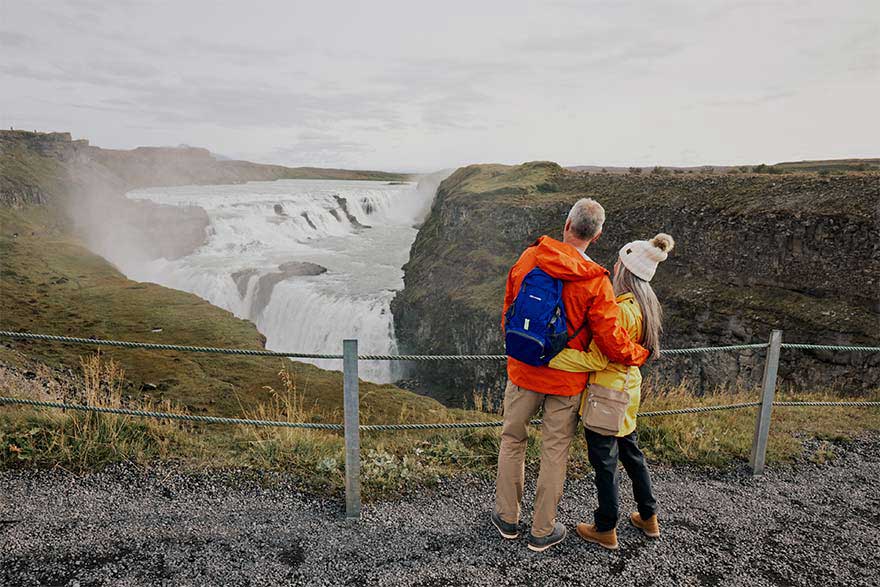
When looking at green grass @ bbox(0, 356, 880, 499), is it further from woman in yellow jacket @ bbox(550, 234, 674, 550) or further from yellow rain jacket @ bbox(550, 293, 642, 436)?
yellow rain jacket @ bbox(550, 293, 642, 436)

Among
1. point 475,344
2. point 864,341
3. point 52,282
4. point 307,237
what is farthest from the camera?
point 307,237

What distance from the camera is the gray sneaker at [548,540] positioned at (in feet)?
15.0

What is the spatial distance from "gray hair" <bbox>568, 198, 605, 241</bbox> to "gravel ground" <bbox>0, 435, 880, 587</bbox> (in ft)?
9.11

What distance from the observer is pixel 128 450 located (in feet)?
19.5

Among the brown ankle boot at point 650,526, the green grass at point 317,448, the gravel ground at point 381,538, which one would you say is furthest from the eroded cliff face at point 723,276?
the brown ankle boot at point 650,526

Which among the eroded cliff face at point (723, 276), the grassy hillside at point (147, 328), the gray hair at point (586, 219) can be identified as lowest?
the grassy hillside at point (147, 328)

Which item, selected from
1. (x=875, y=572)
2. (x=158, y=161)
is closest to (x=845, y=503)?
(x=875, y=572)

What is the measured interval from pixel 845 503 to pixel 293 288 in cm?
4208

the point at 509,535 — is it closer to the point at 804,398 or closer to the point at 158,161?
the point at 804,398

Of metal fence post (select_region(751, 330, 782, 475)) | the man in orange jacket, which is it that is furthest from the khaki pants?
metal fence post (select_region(751, 330, 782, 475))

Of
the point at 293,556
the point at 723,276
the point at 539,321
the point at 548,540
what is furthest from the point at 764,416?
the point at 723,276

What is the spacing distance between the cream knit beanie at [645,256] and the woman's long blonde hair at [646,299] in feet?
0.04

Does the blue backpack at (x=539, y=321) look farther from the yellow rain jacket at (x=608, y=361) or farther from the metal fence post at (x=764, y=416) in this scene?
the metal fence post at (x=764, y=416)

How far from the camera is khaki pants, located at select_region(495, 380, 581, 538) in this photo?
172 inches
